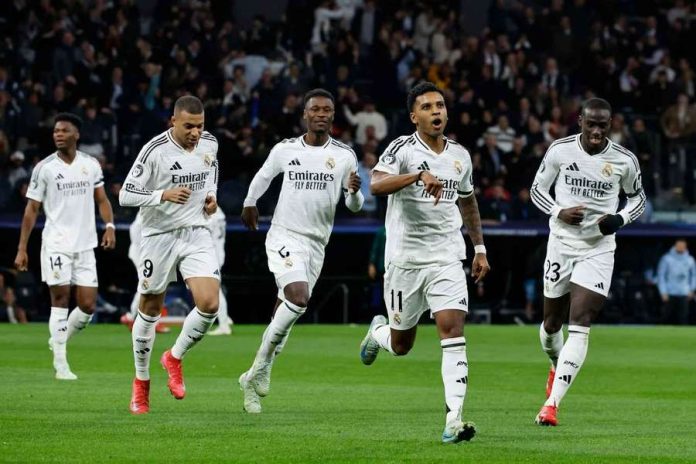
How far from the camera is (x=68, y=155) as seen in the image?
16.7 m

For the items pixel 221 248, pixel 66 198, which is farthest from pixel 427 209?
pixel 221 248

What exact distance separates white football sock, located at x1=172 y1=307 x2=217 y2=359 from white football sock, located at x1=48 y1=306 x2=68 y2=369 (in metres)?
3.73

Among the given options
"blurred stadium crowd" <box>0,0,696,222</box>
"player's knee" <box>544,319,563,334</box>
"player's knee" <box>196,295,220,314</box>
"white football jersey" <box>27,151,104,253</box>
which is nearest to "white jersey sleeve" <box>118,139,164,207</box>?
"player's knee" <box>196,295,220,314</box>

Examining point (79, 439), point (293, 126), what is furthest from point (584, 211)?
point (293, 126)

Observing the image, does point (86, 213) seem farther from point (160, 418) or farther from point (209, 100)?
point (209, 100)

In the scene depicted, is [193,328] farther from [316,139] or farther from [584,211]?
[584,211]

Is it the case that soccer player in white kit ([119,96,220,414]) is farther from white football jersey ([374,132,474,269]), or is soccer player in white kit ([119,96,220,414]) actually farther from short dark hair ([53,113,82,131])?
short dark hair ([53,113,82,131])

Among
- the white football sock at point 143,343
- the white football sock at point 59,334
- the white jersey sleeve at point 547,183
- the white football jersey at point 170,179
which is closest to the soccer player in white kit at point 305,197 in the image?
the white football jersey at point 170,179

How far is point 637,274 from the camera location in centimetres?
2995

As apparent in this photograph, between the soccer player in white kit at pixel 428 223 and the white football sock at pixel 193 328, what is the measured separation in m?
1.67

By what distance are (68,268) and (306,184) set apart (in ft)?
14.8

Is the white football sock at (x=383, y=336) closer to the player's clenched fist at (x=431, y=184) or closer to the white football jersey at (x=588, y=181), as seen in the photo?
the white football jersey at (x=588, y=181)

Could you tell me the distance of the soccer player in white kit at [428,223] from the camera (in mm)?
10781

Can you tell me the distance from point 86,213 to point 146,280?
470 centimetres
